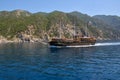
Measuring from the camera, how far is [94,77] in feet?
174

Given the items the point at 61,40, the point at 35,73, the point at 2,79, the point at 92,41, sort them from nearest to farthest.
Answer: the point at 2,79 → the point at 35,73 → the point at 61,40 → the point at 92,41

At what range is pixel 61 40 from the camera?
520 ft

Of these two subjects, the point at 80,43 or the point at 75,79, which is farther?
the point at 80,43

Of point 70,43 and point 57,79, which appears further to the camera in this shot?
point 70,43

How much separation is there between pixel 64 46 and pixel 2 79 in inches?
4274

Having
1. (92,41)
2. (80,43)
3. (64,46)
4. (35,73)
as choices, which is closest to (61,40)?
(64,46)

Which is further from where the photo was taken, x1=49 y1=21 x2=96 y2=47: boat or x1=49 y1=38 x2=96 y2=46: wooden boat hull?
x1=49 y1=38 x2=96 y2=46: wooden boat hull

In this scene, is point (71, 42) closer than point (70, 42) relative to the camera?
No

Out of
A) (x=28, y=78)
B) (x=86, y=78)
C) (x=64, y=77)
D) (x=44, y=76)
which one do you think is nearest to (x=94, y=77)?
(x=86, y=78)

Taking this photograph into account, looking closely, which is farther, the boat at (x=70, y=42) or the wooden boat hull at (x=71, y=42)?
the wooden boat hull at (x=71, y=42)

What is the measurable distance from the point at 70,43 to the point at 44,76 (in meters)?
108

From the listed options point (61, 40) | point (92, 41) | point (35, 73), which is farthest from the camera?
point (92, 41)

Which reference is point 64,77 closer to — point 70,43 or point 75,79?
point 75,79

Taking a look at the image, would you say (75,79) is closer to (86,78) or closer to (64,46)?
(86,78)
